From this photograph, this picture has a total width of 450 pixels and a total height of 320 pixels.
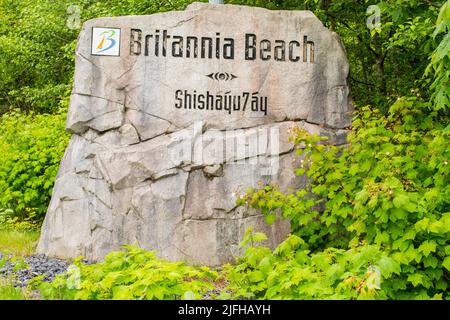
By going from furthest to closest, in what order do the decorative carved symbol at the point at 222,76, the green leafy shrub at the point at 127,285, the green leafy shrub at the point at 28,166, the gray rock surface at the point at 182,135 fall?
the green leafy shrub at the point at 28,166
the decorative carved symbol at the point at 222,76
the gray rock surface at the point at 182,135
the green leafy shrub at the point at 127,285

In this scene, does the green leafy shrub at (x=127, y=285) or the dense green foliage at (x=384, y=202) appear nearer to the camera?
the green leafy shrub at (x=127, y=285)

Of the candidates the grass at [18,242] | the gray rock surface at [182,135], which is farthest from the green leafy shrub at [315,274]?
the grass at [18,242]

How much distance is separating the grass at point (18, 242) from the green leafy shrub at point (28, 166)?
1.87 ft

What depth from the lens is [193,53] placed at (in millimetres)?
7234

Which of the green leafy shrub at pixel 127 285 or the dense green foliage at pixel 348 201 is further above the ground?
the dense green foliage at pixel 348 201

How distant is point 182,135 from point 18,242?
2477 mm

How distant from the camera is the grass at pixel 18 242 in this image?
23.8 ft

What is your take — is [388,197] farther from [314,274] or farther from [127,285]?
[127,285]

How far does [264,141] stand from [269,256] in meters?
2.23

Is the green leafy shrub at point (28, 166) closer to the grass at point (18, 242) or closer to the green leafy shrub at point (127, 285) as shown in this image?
the grass at point (18, 242)

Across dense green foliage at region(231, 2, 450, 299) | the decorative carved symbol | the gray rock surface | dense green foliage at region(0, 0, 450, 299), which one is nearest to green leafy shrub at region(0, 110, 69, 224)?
dense green foliage at region(0, 0, 450, 299)

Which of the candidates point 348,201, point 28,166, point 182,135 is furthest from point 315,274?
point 28,166

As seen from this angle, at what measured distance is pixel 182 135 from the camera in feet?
23.4

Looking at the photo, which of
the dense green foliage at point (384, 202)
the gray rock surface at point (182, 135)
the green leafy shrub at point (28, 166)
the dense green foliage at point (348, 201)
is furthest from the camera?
the green leafy shrub at point (28, 166)
